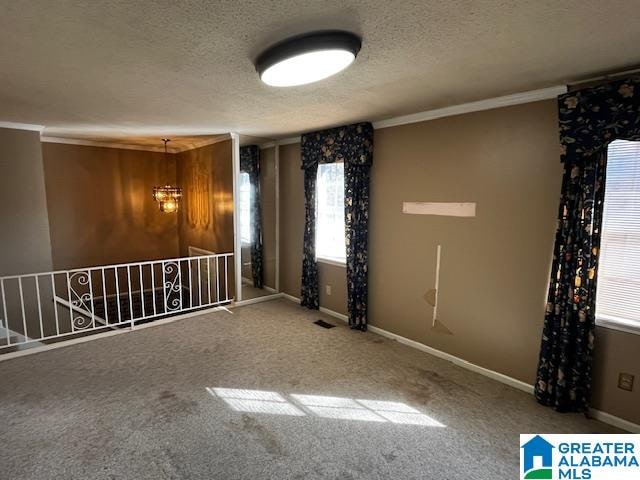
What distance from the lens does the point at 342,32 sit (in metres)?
1.57

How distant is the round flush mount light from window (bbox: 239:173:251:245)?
9.96 feet

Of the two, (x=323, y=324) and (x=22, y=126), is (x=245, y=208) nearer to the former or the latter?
(x=323, y=324)

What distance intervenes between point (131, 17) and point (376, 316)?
3383mm

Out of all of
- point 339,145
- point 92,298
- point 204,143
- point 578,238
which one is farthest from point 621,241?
point 92,298

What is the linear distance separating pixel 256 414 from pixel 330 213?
263 centimetres

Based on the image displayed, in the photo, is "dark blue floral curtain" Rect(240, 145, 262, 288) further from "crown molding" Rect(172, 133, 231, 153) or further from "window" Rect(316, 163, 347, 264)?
"window" Rect(316, 163, 347, 264)

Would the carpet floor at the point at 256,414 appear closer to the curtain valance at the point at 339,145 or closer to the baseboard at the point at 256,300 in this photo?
the baseboard at the point at 256,300

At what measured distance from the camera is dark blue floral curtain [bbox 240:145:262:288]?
5.02 metres

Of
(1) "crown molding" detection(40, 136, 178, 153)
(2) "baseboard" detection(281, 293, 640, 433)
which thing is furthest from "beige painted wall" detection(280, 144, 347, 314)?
(1) "crown molding" detection(40, 136, 178, 153)

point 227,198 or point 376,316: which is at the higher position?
point 227,198

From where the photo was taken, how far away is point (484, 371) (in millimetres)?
2920

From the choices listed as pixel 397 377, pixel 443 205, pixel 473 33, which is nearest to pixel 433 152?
pixel 443 205

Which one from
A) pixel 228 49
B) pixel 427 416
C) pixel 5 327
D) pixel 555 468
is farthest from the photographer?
pixel 5 327

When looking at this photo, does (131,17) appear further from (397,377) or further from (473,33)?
(397,377)
